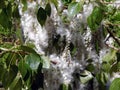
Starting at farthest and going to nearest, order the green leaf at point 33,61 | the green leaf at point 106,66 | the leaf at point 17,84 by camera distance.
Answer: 1. the green leaf at point 106,66
2. the leaf at point 17,84
3. the green leaf at point 33,61

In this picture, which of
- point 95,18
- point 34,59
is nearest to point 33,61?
point 34,59

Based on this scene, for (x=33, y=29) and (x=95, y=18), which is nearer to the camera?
(x=95, y=18)

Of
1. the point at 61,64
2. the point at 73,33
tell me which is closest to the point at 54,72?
the point at 61,64

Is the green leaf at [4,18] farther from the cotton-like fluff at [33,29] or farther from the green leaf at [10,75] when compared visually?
the green leaf at [10,75]

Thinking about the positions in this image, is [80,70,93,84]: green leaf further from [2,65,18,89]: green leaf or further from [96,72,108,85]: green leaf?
[2,65,18,89]: green leaf

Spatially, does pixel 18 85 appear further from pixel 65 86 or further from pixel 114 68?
pixel 114 68

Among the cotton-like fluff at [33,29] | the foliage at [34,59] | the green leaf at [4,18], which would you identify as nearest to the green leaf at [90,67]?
the foliage at [34,59]

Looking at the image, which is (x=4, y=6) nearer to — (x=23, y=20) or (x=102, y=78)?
(x=23, y=20)
